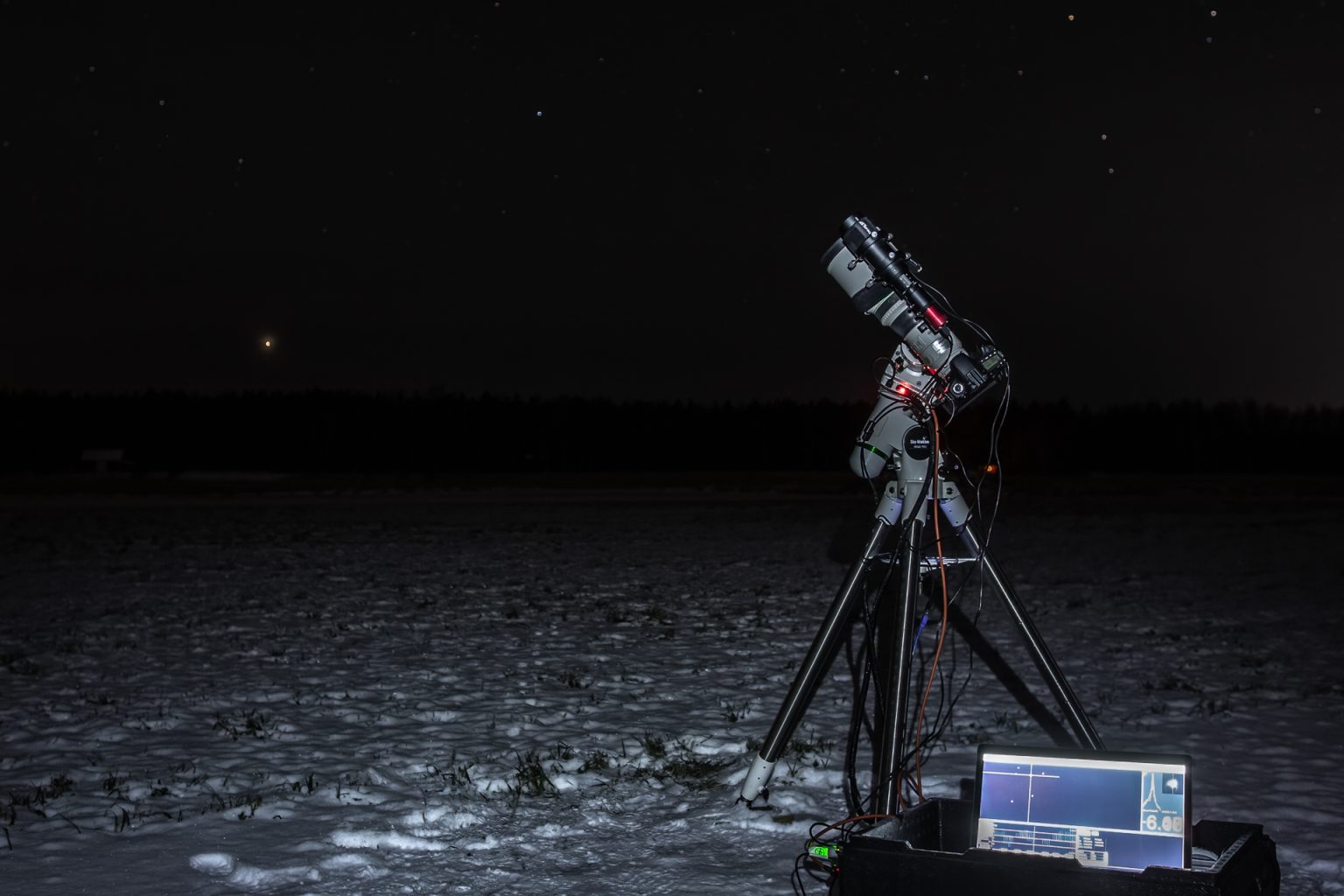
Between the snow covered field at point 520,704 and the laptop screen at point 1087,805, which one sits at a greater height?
the laptop screen at point 1087,805

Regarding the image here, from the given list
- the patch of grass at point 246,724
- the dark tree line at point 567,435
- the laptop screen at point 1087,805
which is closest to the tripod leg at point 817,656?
the laptop screen at point 1087,805

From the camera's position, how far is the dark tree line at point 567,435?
134 ft

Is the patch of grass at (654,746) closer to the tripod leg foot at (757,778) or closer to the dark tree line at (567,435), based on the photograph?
the tripod leg foot at (757,778)

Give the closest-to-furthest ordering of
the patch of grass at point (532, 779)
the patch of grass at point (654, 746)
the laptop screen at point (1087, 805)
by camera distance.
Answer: the laptop screen at point (1087, 805), the patch of grass at point (532, 779), the patch of grass at point (654, 746)

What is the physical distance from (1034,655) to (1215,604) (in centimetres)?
768

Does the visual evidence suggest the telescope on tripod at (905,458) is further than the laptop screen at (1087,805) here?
Yes

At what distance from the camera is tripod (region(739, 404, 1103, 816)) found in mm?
4039

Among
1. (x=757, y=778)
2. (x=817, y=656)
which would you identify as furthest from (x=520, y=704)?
(x=817, y=656)

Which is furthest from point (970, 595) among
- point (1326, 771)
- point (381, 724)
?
point (381, 724)

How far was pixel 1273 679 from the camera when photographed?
753cm

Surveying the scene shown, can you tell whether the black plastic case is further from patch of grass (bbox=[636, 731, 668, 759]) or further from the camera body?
patch of grass (bbox=[636, 731, 668, 759])

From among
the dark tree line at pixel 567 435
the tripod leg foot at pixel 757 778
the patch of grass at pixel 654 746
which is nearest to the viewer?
the tripod leg foot at pixel 757 778

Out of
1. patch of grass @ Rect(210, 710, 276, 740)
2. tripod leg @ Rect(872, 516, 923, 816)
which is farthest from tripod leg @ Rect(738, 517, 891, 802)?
patch of grass @ Rect(210, 710, 276, 740)

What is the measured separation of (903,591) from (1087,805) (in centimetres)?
103
